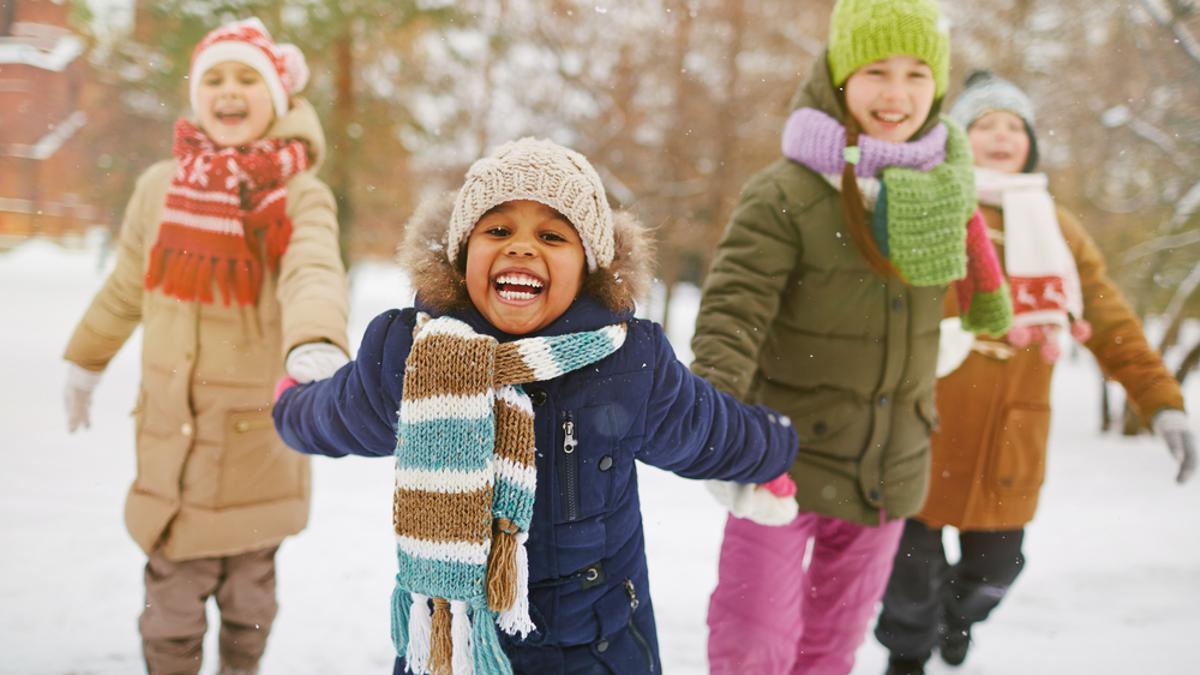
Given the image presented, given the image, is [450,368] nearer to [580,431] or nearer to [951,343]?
[580,431]

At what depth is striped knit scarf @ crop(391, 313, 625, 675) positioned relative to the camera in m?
1.46

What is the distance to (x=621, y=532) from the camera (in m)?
1.68

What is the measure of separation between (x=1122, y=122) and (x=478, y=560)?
787 cm

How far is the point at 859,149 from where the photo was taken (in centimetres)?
224

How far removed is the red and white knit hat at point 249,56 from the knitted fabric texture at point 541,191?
3.92ft

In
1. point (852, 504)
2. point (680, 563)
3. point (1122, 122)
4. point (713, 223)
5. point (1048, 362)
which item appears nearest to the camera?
point (852, 504)

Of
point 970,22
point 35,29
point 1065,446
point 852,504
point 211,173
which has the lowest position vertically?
point 1065,446

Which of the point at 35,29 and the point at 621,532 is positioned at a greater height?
the point at 35,29

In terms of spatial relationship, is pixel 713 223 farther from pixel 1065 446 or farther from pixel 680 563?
pixel 680 563

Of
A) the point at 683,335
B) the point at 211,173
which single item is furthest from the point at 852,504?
the point at 683,335

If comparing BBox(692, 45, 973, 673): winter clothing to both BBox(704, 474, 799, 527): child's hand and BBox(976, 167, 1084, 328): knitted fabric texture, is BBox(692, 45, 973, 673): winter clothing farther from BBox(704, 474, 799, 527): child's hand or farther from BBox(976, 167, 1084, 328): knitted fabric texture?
BBox(976, 167, 1084, 328): knitted fabric texture

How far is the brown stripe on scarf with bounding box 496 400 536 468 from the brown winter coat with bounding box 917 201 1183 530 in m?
2.04

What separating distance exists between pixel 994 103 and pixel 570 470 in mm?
2393

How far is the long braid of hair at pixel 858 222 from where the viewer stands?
222cm
